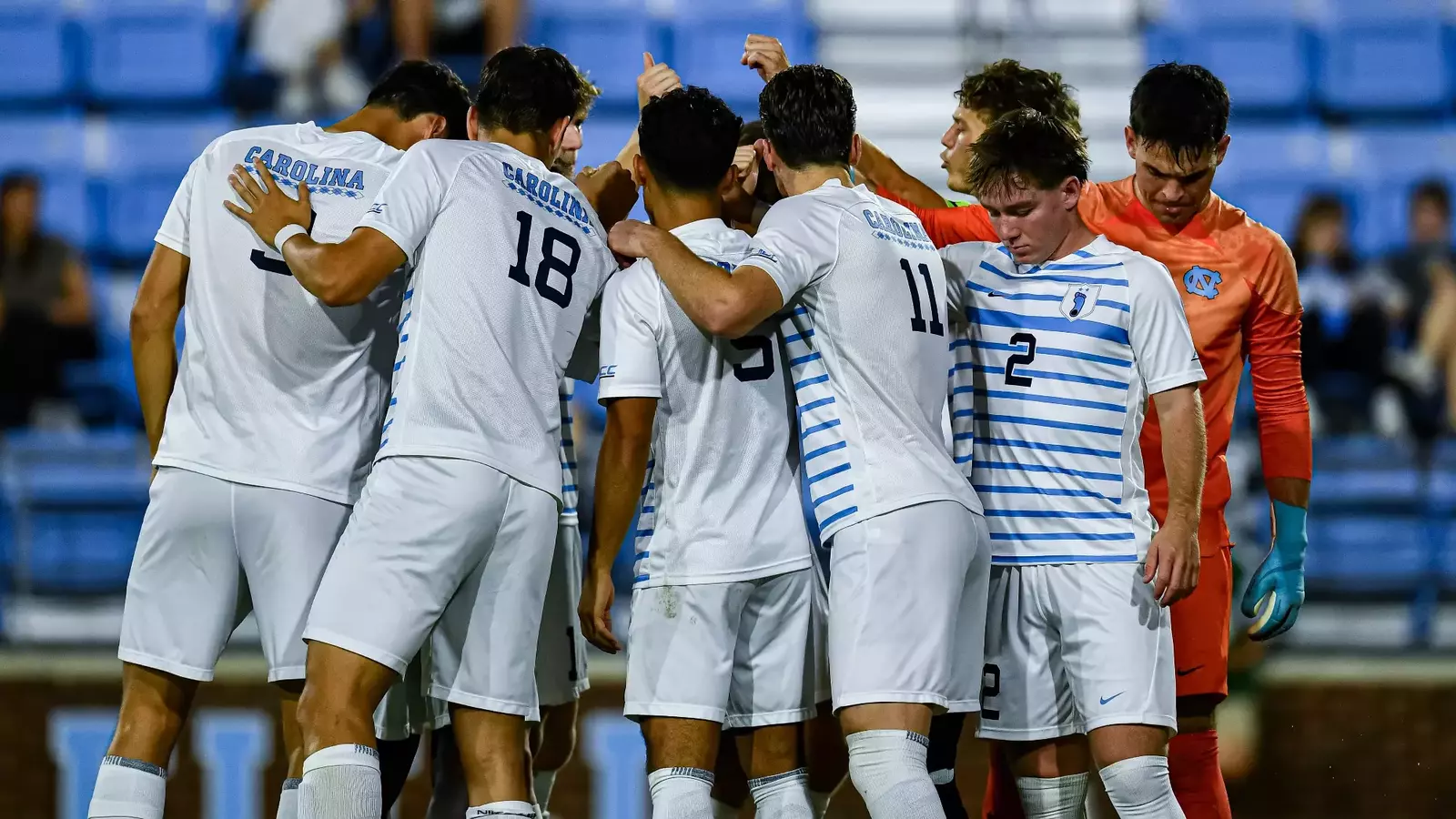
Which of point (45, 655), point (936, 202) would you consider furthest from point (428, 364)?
point (45, 655)

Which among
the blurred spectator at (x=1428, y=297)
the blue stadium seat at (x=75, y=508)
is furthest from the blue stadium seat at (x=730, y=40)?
the blue stadium seat at (x=75, y=508)

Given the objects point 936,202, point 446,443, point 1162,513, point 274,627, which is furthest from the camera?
point 936,202

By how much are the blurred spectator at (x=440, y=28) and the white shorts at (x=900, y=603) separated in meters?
6.81

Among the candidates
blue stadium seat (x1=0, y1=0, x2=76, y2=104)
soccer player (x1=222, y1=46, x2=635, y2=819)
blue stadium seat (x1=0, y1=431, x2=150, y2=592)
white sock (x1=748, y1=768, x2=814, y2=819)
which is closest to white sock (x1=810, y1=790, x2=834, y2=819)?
white sock (x1=748, y1=768, x2=814, y2=819)

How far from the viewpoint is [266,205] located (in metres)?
3.94

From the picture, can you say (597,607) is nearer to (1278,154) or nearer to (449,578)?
(449,578)

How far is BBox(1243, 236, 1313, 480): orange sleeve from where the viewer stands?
4.33 meters

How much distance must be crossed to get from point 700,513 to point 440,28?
22.1 feet

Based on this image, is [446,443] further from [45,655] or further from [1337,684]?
[1337,684]

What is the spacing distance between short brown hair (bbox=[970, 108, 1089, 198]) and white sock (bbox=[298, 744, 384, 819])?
2.09 meters

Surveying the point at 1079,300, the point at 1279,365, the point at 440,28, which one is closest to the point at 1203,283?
the point at 1279,365

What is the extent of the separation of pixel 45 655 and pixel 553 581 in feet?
12.1

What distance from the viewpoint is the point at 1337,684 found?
708 centimetres

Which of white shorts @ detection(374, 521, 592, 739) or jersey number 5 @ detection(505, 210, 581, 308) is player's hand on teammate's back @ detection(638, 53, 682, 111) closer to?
jersey number 5 @ detection(505, 210, 581, 308)
